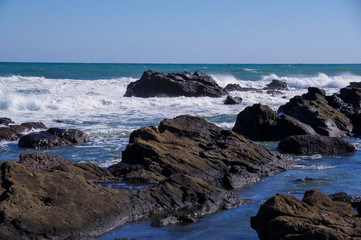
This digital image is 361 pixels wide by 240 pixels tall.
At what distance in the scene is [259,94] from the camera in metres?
37.2

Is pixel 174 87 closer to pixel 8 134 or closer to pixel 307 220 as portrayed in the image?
pixel 8 134

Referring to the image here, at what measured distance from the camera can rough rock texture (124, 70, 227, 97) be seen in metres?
33.8

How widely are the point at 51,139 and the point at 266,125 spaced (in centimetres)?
701

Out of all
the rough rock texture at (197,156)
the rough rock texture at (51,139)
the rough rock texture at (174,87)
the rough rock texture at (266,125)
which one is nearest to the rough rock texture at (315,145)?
the rough rock texture at (266,125)

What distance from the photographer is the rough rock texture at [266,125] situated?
622 inches

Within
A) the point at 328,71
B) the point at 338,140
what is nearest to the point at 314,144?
the point at 338,140

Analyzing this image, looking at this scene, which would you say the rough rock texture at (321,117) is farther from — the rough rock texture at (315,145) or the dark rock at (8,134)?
the dark rock at (8,134)

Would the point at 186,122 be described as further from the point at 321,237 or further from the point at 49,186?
the point at 321,237

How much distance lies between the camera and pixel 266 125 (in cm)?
1636

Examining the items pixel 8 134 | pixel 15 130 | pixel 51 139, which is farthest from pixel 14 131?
pixel 51 139

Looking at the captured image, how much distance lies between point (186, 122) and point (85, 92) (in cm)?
2671

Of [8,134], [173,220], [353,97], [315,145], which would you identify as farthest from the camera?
[353,97]

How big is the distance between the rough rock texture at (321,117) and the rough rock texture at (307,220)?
10.4m

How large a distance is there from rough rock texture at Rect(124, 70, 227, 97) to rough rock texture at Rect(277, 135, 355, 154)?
19578 mm
